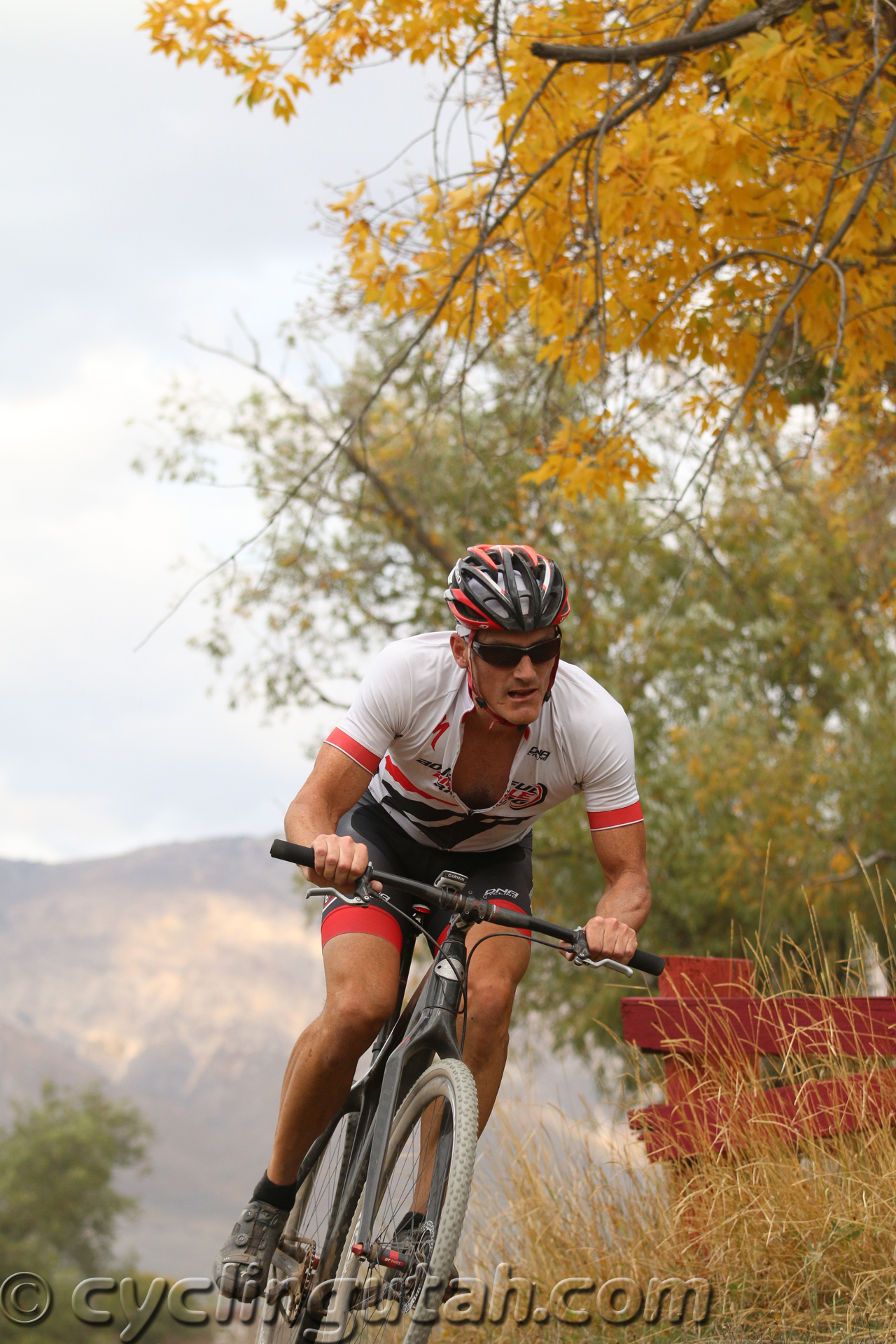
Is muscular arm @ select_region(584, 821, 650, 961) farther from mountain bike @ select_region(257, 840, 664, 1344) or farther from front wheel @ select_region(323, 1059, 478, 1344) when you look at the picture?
front wheel @ select_region(323, 1059, 478, 1344)

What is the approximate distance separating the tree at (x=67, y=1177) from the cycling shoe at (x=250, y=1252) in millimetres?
44276

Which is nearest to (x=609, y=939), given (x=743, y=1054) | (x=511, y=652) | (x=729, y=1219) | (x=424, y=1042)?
(x=424, y=1042)

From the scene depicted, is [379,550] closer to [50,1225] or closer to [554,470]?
[554,470]

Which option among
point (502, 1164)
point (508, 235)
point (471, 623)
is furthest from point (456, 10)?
point (502, 1164)

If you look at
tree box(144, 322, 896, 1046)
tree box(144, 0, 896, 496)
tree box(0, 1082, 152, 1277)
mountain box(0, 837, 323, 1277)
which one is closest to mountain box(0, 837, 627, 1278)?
mountain box(0, 837, 323, 1277)

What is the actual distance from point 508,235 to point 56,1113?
49.1 meters

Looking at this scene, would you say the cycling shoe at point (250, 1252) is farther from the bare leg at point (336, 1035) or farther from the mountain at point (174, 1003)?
the mountain at point (174, 1003)

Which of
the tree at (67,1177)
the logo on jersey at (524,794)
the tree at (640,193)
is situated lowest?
the tree at (67,1177)

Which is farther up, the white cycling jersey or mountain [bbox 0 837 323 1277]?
mountain [bbox 0 837 323 1277]

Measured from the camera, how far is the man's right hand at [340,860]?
2949mm

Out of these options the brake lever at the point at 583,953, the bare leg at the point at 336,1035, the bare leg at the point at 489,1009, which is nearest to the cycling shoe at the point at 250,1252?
the bare leg at the point at 336,1035

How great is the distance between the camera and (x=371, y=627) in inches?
673

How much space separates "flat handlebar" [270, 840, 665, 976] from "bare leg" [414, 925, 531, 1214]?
229 mm

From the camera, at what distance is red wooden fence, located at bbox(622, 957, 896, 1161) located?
3934mm
